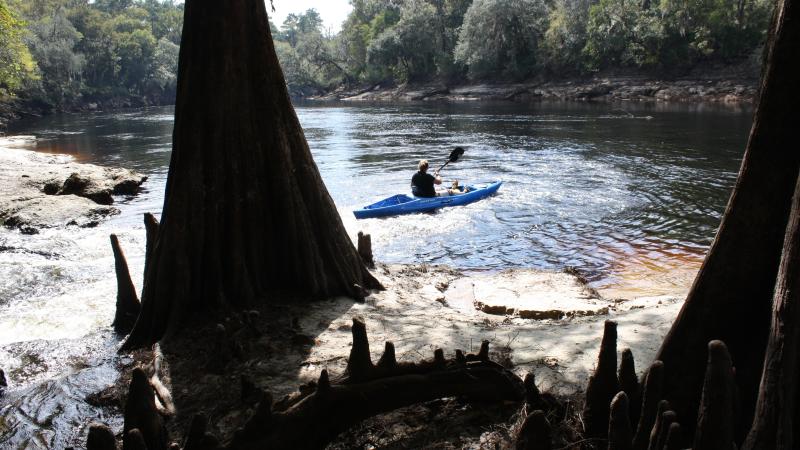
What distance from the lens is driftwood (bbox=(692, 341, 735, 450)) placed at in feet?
9.66

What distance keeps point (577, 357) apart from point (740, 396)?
183 cm

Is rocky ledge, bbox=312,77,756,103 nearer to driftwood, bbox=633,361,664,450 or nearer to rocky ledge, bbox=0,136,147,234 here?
rocky ledge, bbox=0,136,147,234

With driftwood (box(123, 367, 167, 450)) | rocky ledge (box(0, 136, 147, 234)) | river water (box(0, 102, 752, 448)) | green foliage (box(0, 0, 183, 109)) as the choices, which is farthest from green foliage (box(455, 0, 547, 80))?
driftwood (box(123, 367, 167, 450))

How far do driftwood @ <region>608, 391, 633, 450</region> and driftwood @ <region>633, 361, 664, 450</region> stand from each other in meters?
0.17

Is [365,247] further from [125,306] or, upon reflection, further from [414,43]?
[414,43]

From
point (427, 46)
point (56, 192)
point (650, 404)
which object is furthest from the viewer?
Answer: point (427, 46)

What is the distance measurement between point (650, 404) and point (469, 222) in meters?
11.6

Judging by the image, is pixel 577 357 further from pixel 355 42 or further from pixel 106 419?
pixel 355 42

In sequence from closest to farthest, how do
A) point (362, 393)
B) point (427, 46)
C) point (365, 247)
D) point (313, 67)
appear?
point (362, 393), point (365, 247), point (427, 46), point (313, 67)

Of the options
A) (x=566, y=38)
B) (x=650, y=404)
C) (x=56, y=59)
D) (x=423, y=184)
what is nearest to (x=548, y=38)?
(x=566, y=38)

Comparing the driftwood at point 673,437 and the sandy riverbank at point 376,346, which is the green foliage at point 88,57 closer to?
the sandy riverbank at point 376,346

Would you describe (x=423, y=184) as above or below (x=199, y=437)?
above

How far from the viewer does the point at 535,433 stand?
11.0 ft

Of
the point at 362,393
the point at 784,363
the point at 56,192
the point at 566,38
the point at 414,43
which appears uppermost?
the point at 414,43
